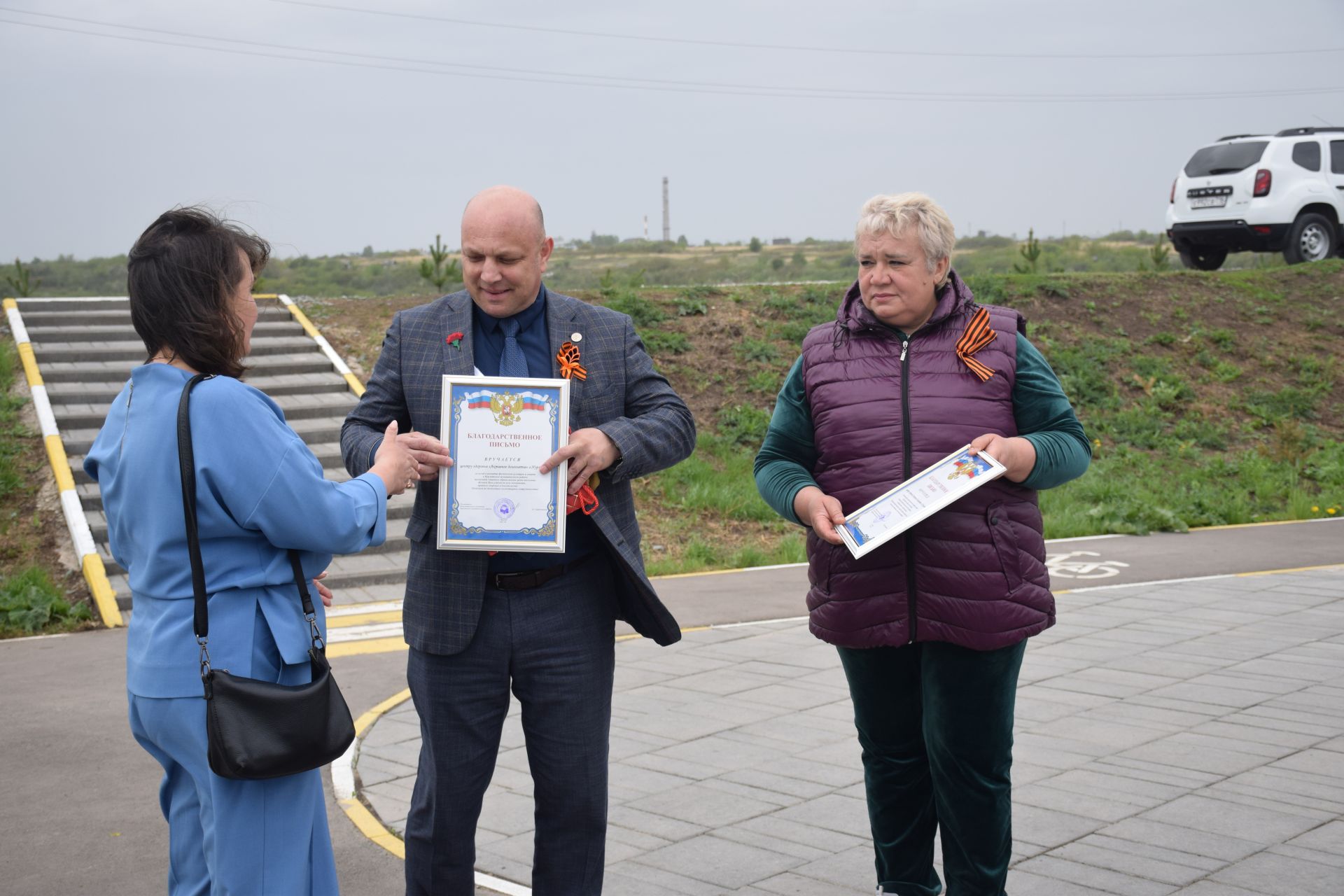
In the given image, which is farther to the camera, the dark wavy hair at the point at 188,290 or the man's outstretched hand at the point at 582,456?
the man's outstretched hand at the point at 582,456

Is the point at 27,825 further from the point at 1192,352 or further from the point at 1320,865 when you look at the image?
the point at 1192,352

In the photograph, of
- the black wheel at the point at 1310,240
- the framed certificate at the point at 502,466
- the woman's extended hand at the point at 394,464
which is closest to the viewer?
the woman's extended hand at the point at 394,464

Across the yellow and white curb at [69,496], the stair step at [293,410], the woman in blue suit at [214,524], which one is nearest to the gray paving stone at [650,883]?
the woman in blue suit at [214,524]

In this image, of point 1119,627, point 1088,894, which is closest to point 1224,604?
point 1119,627

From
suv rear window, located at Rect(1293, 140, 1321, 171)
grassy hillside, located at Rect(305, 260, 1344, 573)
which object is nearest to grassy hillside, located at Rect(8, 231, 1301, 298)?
suv rear window, located at Rect(1293, 140, 1321, 171)

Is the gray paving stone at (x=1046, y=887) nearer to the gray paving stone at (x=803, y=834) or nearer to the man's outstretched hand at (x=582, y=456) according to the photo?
the gray paving stone at (x=803, y=834)

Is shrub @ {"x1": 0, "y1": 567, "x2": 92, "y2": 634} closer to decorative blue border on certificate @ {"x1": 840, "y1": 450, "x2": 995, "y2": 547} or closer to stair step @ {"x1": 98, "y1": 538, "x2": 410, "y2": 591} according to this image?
stair step @ {"x1": 98, "y1": 538, "x2": 410, "y2": 591}

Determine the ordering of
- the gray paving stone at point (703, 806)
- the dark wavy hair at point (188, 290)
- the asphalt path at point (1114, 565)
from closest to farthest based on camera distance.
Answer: the dark wavy hair at point (188, 290)
the gray paving stone at point (703, 806)
the asphalt path at point (1114, 565)

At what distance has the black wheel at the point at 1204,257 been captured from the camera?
22089 mm

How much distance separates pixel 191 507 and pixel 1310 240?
72.3ft

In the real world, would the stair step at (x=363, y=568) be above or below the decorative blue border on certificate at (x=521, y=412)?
below

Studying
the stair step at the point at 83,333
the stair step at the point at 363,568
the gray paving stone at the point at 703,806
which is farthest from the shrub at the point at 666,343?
the gray paving stone at the point at 703,806

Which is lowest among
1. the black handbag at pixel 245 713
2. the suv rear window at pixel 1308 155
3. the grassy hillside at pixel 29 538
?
the grassy hillside at pixel 29 538

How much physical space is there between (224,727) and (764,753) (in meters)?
3.67
